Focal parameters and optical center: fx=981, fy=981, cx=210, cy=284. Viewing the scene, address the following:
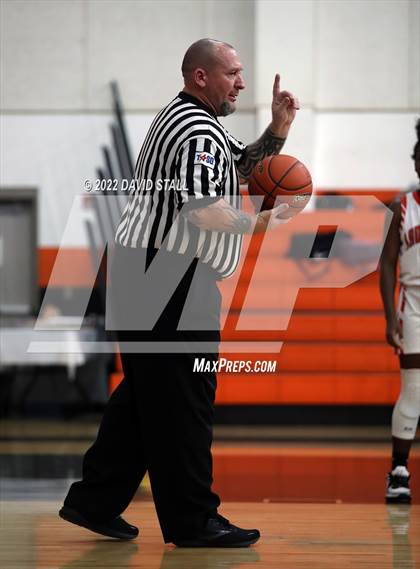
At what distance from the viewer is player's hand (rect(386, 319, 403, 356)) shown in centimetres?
334

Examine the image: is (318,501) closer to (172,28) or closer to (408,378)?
(408,378)

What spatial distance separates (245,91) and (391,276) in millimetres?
3941

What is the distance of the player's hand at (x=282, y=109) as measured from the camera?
2488mm

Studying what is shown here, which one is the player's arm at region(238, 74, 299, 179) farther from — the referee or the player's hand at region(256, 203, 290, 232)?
the player's hand at region(256, 203, 290, 232)

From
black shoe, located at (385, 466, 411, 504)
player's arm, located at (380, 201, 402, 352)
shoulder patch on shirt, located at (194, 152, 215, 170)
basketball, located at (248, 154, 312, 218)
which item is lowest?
black shoe, located at (385, 466, 411, 504)

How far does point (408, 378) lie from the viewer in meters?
3.32

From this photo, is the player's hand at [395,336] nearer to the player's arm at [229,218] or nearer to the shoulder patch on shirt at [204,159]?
the player's arm at [229,218]

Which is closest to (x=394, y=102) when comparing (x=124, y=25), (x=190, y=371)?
(x=124, y=25)

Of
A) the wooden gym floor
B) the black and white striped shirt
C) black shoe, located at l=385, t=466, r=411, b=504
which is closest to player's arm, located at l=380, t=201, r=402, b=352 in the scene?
black shoe, located at l=385, t=466, r=411, b=504

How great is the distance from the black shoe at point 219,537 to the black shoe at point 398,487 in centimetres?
96

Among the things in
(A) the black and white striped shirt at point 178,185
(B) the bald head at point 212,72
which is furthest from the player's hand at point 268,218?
(B) the bald head at point 212,72

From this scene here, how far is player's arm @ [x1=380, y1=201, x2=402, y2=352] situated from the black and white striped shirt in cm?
111

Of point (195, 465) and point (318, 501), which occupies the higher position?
point (195, 465)

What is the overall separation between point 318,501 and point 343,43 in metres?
4.28
